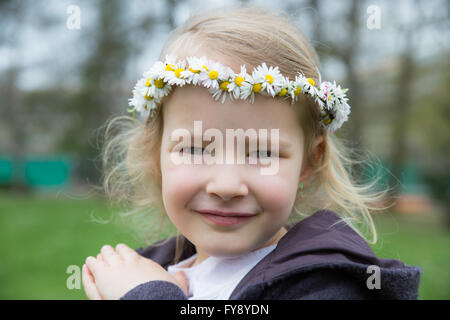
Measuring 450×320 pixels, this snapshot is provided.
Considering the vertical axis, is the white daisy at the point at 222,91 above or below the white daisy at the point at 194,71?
below

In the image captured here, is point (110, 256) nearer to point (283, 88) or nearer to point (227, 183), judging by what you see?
point (227, 183)

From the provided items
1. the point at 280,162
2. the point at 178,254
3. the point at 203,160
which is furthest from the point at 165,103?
the point at 178,254

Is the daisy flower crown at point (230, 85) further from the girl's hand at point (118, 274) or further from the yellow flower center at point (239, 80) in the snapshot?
the girl's hand at point (118, 274)

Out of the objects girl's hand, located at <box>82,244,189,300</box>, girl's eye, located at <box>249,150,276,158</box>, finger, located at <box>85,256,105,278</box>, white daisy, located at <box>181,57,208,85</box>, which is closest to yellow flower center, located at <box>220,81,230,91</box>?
white daisy, located at <box>181,57,208,85</box>

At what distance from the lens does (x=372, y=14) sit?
2305mm

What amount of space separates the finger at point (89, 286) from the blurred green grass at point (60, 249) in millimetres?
2352

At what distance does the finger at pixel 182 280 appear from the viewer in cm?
191

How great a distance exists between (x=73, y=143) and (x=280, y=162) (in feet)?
57.7

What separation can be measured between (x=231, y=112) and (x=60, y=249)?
7337 millimetres

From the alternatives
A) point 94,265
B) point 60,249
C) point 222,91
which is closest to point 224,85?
point 222,91

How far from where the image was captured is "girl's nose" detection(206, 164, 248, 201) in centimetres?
154

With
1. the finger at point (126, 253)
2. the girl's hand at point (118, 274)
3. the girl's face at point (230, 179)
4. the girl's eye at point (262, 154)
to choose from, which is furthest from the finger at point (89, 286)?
the girl's eye at point (262, 154)

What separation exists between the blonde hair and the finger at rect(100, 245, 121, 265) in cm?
48

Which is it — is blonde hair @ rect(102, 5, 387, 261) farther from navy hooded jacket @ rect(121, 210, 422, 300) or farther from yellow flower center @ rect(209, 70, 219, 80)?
navy hooded jacket @ rect(121, 210, 422, 300)
